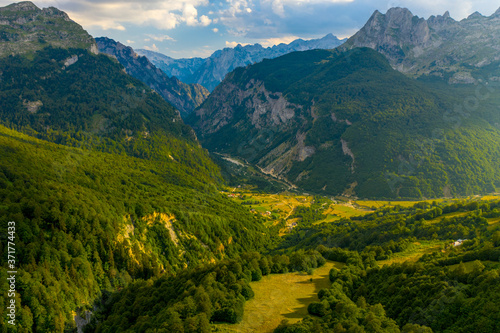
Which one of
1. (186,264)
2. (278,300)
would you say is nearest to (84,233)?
(186,264)

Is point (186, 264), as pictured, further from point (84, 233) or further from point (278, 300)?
point (278, 300)

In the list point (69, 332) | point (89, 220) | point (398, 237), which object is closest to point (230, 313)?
point (69, 332)

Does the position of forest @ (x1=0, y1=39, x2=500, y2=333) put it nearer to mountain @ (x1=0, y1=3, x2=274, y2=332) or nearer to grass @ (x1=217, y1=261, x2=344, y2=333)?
mountain @ (x1=0, y1=3, x2=274, y2=332)

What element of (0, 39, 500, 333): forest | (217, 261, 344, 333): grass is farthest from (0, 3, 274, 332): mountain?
(217, 261, 344, 333): grass

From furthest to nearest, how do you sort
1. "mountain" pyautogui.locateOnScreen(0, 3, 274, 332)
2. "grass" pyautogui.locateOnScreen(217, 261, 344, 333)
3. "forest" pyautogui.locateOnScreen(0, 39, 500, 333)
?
"mountain" pyautogui.locateOnScreen(0, 3, 274, 332), "grass" pyautogui.locateOnScreen(217, 261, 344, 333), "forest" pyautogui.locateOnScreen(0, 39, 500, 333)

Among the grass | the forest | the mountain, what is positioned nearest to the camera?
the forest

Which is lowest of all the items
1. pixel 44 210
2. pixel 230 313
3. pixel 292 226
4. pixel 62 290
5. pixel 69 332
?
pixel 292 226

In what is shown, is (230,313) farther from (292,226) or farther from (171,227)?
(292,226)

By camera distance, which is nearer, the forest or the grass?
the forest
